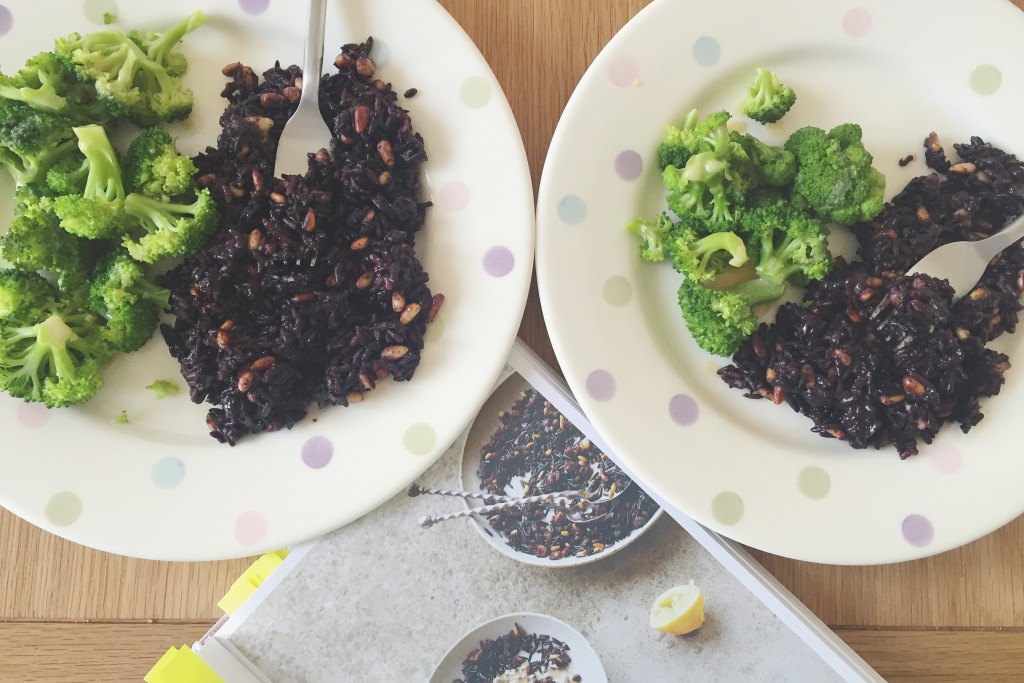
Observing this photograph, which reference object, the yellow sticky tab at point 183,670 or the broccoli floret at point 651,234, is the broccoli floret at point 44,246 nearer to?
the yellow sticky tab at point 183,670

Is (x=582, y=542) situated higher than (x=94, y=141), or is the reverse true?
(x=94, y=141)

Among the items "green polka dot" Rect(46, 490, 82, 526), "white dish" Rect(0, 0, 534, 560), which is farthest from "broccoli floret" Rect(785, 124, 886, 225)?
"green polka dot" Rect(46, 490, 82, 526)

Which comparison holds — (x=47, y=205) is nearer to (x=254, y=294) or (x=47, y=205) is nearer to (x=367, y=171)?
(x=254, y=294)

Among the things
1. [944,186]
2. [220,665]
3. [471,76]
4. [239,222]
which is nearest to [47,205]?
[239,222]

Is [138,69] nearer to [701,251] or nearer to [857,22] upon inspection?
[701,251]

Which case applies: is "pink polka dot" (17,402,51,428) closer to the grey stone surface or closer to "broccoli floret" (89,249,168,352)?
"broccoli floret" (89,249,168,352)

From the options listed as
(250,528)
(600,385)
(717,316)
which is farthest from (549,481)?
(250,528)

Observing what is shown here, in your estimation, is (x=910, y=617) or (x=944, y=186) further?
(x=910, y=617)
